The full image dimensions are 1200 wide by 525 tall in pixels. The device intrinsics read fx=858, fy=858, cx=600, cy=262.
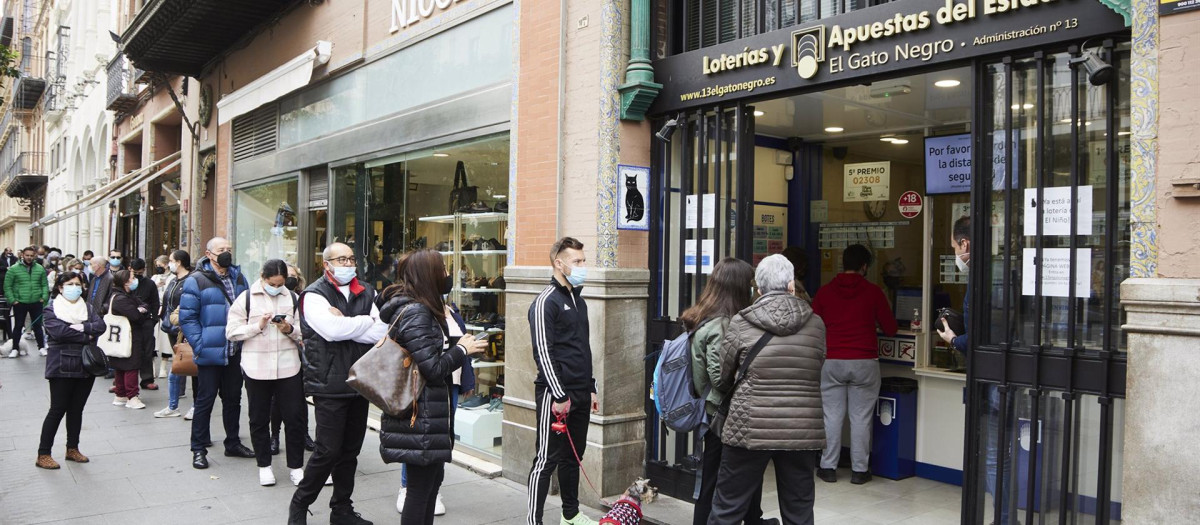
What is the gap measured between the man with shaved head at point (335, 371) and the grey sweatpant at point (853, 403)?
3.60m

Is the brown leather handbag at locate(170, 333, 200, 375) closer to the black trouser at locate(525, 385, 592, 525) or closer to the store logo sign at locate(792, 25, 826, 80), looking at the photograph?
the black trouser at locate(525, 385, 592, 525)

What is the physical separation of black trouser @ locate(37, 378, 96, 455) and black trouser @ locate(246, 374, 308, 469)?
1.39 meters

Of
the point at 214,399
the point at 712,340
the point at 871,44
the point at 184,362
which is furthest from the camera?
the point at 184,362

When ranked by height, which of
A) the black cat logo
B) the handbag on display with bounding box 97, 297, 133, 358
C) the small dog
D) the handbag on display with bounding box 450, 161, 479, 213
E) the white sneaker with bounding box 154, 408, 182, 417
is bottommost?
the white sneaker with bounding box 154, 408, 182, 417

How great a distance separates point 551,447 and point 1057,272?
305 cm

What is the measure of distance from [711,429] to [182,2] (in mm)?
11041

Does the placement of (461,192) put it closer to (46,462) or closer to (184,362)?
(184,362)

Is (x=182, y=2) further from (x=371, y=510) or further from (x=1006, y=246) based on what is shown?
(x=1006, y=246)

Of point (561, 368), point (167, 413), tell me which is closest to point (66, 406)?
point (167, 413)

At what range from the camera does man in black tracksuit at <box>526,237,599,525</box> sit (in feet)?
17.4

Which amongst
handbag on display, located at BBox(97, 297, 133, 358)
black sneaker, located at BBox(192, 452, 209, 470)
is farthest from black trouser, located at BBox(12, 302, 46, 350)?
black sneaker, located at BBox(192, 452, 209, 470)

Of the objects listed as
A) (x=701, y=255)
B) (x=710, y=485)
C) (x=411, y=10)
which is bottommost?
(x=710, y=485)

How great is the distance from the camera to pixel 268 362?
6598 mm

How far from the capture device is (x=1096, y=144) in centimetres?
421
